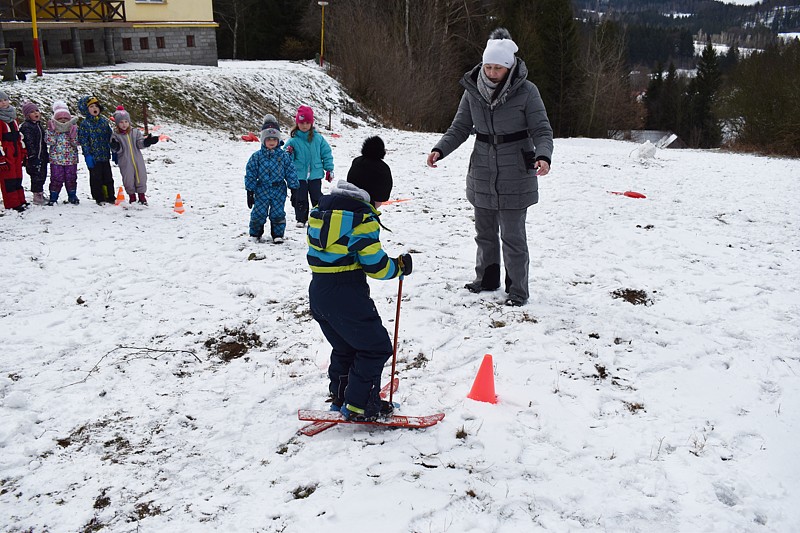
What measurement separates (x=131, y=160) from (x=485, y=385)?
770 cm

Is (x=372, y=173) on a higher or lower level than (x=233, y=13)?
lower

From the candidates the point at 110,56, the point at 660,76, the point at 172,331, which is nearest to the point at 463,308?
the point at 172,331

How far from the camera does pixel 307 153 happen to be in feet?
27.9

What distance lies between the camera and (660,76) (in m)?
74.2

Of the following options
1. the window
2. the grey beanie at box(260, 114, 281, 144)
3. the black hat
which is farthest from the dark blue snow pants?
the window

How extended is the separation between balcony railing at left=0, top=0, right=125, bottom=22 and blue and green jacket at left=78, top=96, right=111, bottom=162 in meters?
16.5

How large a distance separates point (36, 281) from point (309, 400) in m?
4.23

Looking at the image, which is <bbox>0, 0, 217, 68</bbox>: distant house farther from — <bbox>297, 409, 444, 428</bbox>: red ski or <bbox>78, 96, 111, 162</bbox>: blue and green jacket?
<bbox>297, 409, 444, 428</bbox>: red ski

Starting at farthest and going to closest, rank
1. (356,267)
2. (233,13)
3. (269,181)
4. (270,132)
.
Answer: (233,13), (269,181), (270,132), (356,267)

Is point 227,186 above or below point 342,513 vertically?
above

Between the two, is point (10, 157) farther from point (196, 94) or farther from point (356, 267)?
point (196, 94)

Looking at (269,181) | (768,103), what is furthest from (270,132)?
(768,103)

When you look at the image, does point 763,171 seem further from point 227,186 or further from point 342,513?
point 342,513

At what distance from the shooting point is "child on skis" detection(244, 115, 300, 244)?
7766mm
